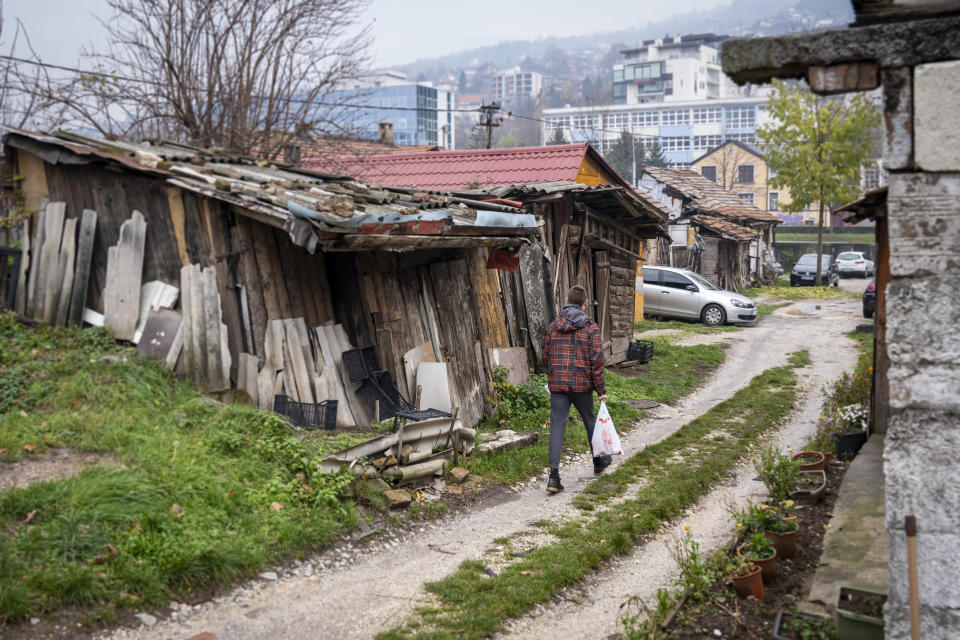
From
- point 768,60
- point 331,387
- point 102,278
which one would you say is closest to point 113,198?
point 102,278

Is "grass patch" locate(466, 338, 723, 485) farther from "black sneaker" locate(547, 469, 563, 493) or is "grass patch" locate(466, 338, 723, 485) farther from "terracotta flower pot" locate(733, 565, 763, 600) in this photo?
"terracotta flower pot" locate(733, 565, 763, 600)

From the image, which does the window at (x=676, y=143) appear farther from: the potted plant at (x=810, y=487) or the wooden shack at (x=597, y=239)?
the potted plant at (x=810, y=487)

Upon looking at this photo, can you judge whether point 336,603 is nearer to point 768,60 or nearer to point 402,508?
point 402,508

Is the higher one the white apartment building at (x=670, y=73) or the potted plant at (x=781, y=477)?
the white apartment building at (x=670, y=73)

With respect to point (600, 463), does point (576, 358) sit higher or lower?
higher

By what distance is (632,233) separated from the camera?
17.7m

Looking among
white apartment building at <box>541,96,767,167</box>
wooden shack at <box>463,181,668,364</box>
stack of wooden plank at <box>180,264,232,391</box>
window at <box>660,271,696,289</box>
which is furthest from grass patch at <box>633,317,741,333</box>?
white apartment building at <box>541,96,767,167</box>

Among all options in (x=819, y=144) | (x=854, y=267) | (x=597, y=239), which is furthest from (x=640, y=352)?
(x=854, y=267)

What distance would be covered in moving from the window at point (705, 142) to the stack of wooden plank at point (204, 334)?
9656 centimetres

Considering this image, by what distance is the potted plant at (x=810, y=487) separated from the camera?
7.10 meters

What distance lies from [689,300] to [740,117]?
86798 mm

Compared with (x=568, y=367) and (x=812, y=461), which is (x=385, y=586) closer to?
(x=568, y=367)

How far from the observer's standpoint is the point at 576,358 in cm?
824

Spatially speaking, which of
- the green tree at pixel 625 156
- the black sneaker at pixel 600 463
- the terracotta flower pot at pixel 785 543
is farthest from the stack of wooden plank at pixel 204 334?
the green tree at pixel 625 156
